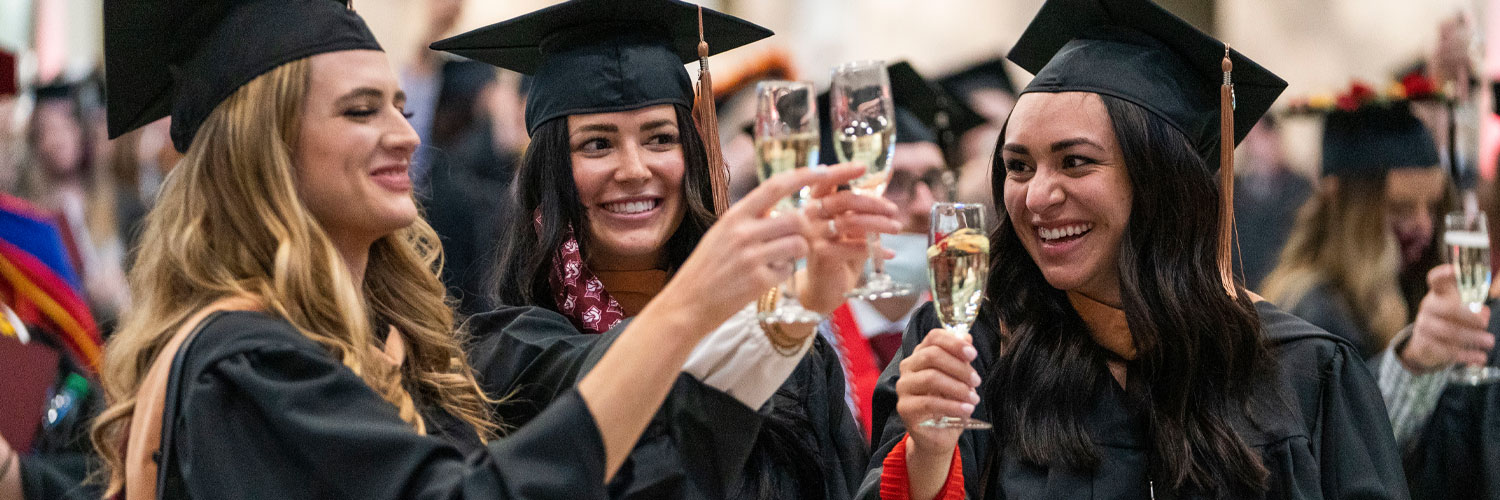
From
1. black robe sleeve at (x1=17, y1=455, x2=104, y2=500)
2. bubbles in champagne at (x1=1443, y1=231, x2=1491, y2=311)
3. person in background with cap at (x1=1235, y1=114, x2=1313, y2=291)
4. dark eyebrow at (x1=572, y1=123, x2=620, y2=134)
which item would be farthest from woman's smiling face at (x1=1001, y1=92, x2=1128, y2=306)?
person in background with cap at (x1=1235, y1=114, x2=1313, y2=291)

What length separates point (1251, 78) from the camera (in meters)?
2.90

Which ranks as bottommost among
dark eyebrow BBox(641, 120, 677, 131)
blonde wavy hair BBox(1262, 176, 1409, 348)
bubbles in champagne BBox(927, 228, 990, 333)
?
blonde wavy hair BBox(1262, 176, 1409, 348)

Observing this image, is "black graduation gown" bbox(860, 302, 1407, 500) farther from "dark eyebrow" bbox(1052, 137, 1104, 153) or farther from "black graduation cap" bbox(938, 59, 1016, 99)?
"black graduation cap" bbox(938, 59, 1016, 99)

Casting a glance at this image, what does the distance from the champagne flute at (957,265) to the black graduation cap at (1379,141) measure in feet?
11.6

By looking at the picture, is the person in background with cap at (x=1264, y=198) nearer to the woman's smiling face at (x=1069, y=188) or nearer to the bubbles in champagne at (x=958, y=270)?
the woman's smiling face at (x=1069, y=188)

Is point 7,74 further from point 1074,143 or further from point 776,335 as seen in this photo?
point 1074,143

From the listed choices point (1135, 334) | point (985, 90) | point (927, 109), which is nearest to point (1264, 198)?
point (985, 90)

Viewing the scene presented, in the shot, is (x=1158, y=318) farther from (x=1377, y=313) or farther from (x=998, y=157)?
(x=1377, y=313)

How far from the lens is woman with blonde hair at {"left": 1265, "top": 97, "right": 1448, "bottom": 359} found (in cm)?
503

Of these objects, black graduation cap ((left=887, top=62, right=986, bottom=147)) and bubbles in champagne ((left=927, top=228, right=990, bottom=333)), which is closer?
bubbles in champagne ((left=927, top=228, right=990, bottom=333))

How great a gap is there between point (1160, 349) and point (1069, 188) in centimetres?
37

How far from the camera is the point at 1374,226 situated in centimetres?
516

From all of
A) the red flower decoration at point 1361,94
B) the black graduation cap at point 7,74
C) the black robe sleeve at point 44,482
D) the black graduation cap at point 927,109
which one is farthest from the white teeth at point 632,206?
the red flower decoration at point 1361,94

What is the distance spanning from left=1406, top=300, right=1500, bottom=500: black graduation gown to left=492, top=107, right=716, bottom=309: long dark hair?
2.51 m
